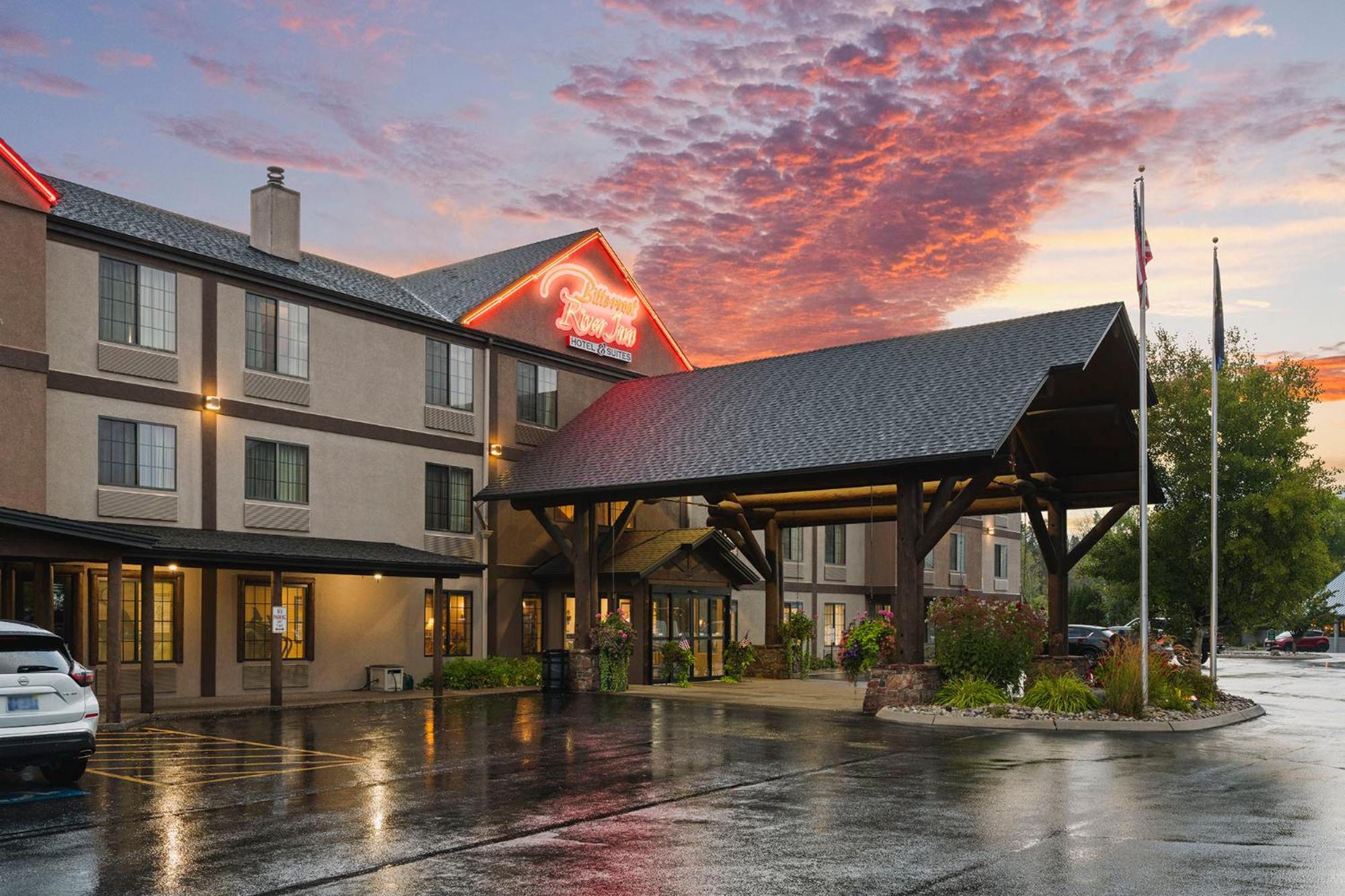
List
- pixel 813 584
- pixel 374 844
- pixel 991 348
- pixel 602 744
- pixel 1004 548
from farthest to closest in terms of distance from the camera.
Result: 1. pixel 1004 548
2. pixel 813 584
3. pixel 991 348
4. pixel 602 744
5. pixel 374 844

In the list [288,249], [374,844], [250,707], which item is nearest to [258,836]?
[374,844]

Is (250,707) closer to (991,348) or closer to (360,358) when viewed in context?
(360,358)

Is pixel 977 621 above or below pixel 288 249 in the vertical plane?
below

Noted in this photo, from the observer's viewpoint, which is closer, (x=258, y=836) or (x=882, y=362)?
(x=258, y=836)

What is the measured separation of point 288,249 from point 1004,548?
128 ft

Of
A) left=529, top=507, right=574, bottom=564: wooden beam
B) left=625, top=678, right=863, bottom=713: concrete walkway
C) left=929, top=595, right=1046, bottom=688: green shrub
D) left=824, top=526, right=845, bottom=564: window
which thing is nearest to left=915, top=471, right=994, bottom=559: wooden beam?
left=929, top=595, right=1046, bottom=688: green shrub

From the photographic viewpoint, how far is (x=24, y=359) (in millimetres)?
22375

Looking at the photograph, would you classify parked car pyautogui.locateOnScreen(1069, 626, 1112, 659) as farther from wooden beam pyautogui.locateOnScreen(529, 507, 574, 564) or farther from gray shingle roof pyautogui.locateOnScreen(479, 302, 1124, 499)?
wooden beam pyautogui.locateOnScreen(529, 507, 574, 564)

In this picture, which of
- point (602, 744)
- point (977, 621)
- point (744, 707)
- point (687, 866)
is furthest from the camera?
point (744, 707)

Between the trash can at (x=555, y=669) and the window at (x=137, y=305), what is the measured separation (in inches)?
420

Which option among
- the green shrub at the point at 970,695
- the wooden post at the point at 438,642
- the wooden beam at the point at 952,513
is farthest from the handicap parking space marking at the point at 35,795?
the wooden beam at the point at 952,513

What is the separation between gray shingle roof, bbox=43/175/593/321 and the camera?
25625mm

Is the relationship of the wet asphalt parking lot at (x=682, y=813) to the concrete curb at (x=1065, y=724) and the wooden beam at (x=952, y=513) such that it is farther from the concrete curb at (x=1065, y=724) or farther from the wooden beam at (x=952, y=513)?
the wooden beam at (x=952, y=513)

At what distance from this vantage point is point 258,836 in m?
10.6
